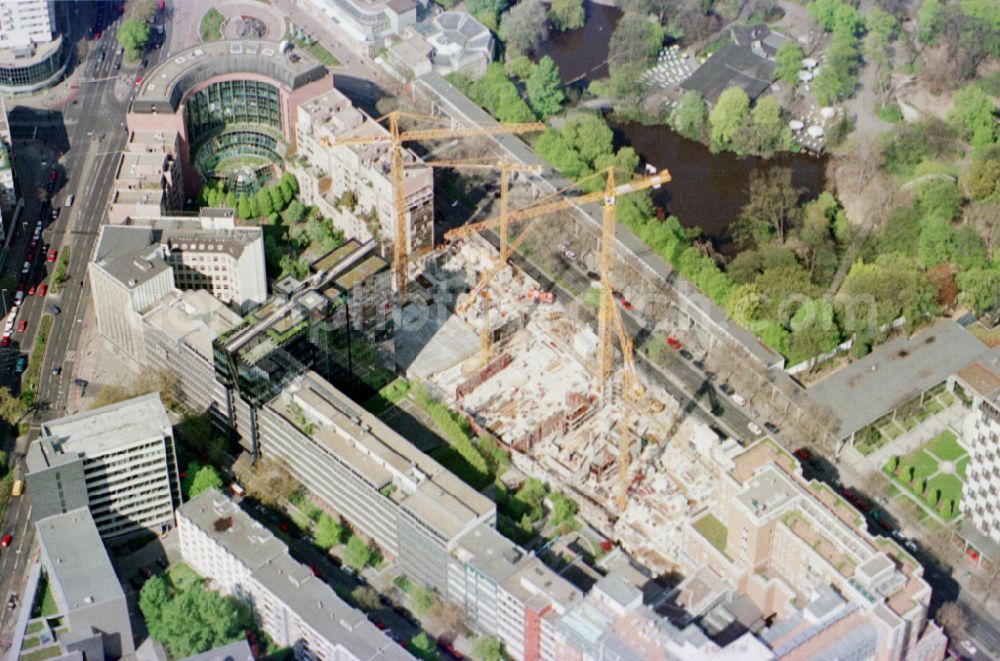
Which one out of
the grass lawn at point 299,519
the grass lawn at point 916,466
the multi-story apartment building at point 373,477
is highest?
the multi-story apartment building at point 373,477

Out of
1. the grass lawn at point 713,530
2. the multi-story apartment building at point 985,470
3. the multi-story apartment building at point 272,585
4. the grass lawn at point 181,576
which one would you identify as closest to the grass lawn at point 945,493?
the multi-story apartment building at point 985,470

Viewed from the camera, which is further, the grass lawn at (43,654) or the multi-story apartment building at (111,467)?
the multi-story apartment building at (111,467)

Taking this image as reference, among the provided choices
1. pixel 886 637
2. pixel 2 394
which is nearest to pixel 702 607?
pixel 886 637

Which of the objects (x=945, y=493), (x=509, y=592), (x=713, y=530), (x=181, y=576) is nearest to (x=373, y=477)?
(x=509, y=592)

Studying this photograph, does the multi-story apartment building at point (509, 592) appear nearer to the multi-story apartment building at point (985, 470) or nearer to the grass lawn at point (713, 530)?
the grass lawn at point (713, 530)

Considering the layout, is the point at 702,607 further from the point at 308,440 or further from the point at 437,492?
the point at 308,440

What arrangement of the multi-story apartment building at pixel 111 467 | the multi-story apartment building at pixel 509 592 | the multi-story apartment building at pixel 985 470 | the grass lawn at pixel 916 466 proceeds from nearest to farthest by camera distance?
the multi-story apartment building at pixel 509 592 → the multi-story apartment building at pixel 111 467 → the multi-story apartment building at pixel 985 470 → the grass lawn at pixel 916 466

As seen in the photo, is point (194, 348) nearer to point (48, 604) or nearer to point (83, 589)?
point (48, 604)
